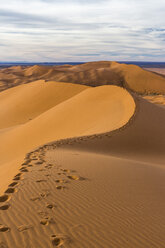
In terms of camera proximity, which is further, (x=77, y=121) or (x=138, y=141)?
(x=77, y=121)

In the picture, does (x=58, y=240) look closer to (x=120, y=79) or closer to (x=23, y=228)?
(x=23, y=228)

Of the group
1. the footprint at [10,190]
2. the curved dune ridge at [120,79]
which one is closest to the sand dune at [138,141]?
the footprint at [10,190]

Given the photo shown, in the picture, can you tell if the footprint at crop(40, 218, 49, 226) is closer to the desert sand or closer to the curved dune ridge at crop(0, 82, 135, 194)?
the desert sand

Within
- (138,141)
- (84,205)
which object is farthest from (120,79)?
(84,205)

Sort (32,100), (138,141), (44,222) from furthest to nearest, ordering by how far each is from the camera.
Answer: (32,100), (138,141), (44,222)

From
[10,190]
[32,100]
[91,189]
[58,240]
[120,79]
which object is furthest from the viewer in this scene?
[120,79]

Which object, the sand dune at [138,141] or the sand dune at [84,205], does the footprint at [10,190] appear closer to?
the sand dune at [84,205]

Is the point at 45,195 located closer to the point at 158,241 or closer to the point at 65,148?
the point at 158,241

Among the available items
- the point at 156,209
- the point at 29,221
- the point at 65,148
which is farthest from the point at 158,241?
the point at 65,148
